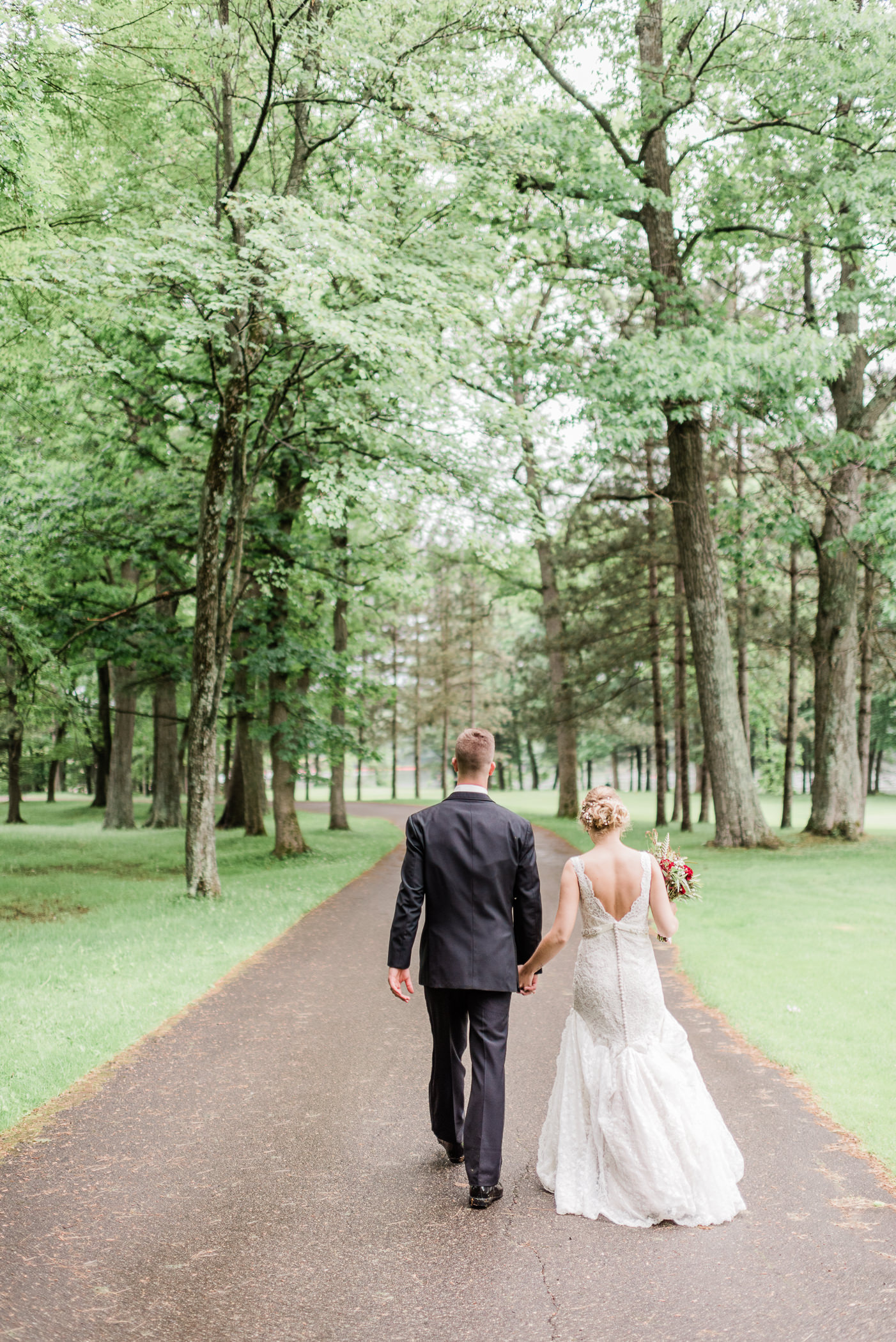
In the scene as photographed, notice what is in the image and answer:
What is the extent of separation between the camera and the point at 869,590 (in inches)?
846

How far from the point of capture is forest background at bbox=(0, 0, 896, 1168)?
10547 millimetres

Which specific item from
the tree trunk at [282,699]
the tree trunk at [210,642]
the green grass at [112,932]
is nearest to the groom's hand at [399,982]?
the green grass at [112,932]

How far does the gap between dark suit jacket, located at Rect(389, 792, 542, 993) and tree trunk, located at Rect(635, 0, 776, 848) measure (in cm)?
1474

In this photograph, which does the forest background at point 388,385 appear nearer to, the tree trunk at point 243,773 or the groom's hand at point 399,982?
the tree trunk at point 243,773

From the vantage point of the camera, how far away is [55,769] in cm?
4816

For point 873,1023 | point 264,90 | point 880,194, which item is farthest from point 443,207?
point 873,1023

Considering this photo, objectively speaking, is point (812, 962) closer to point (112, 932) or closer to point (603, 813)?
point (603, 813)

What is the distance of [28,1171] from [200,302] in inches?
414

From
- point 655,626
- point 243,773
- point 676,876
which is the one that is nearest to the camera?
point 676,876

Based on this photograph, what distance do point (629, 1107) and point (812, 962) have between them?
6195 mm

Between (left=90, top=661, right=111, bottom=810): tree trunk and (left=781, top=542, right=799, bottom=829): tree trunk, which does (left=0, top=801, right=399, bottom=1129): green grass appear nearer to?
(left=90, top=661, right=111, bottom=810): tree trunk

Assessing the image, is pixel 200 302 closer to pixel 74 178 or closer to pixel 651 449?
pixel 74 178

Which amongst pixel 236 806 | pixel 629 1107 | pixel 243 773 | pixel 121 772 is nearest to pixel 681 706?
pixel 243 773

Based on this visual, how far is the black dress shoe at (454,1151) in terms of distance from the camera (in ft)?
15.2
